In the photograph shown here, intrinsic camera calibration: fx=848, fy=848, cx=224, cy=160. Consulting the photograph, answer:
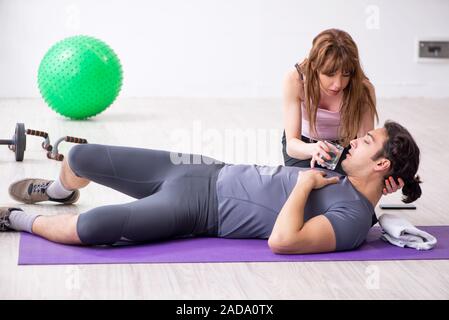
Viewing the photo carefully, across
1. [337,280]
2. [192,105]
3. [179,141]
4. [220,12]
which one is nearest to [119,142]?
[179,141]

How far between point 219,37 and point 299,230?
11.9 feet

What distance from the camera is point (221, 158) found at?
3994 mm

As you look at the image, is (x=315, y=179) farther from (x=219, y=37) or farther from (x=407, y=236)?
(x=219, y=37)

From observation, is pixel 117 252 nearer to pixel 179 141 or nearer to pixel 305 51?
pixel 179 141

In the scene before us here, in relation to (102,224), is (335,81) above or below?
above

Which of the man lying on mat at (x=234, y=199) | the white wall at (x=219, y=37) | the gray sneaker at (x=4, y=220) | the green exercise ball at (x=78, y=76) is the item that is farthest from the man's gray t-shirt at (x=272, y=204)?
the white wall at (x=219, y=37)

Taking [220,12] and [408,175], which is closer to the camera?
[408,175]

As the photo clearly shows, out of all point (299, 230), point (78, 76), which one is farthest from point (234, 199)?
point (78, 76)

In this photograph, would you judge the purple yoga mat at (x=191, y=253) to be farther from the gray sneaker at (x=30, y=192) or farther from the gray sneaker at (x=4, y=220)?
the gray sneaker at (x=30, y=192)

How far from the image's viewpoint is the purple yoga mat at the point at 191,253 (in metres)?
2.49

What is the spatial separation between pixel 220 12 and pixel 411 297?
3905 mm

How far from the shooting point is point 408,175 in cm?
259

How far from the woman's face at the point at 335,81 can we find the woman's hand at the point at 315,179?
35 cm

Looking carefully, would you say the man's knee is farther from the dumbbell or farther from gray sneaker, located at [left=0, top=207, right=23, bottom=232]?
the dumbbell
